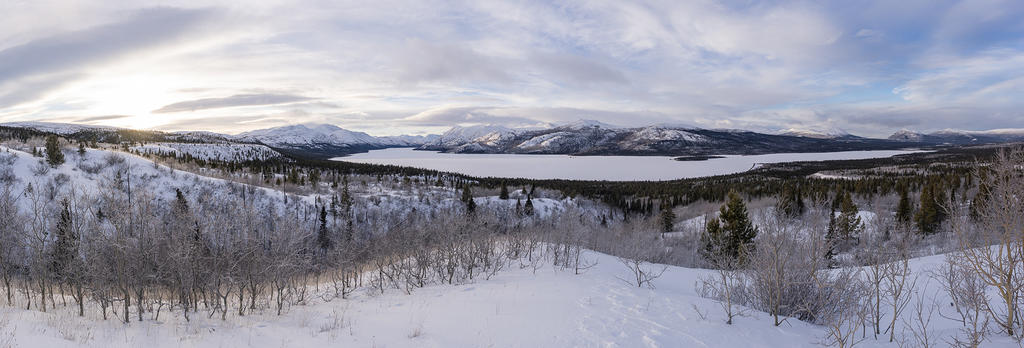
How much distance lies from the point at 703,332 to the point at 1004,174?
769 cm

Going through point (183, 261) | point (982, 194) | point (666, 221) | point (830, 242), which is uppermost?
point (982, 194)

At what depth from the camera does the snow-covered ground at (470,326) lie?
24.7 ft

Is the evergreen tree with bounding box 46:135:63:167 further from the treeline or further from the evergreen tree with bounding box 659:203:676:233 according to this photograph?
the evergreen tree with bounding box 659:203:676:233

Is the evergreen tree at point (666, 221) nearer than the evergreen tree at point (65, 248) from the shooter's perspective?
No

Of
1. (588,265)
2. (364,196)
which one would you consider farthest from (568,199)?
(588,265)

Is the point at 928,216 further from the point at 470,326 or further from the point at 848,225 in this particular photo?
the point at 470,326

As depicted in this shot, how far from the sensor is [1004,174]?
9031mm

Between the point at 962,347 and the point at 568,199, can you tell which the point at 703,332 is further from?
the point at 568,199

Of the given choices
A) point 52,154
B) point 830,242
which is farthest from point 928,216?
point 52,154

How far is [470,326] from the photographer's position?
27.9ft

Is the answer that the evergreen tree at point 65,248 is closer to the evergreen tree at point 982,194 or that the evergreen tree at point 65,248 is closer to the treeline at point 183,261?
the treeline at point 183,261

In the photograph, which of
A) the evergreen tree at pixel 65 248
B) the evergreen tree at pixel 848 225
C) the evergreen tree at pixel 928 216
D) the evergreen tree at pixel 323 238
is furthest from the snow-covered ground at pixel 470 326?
the evergreen tree at pixel 928 216

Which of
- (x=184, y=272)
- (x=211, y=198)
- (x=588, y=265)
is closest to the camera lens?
(x=184, y=272)

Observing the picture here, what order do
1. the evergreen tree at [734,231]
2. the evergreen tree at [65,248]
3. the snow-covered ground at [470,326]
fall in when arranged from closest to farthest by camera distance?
the snow-covered ground at [470,326]
the evergreen tree at [65,248]
the evergreen tree at [734,231]
